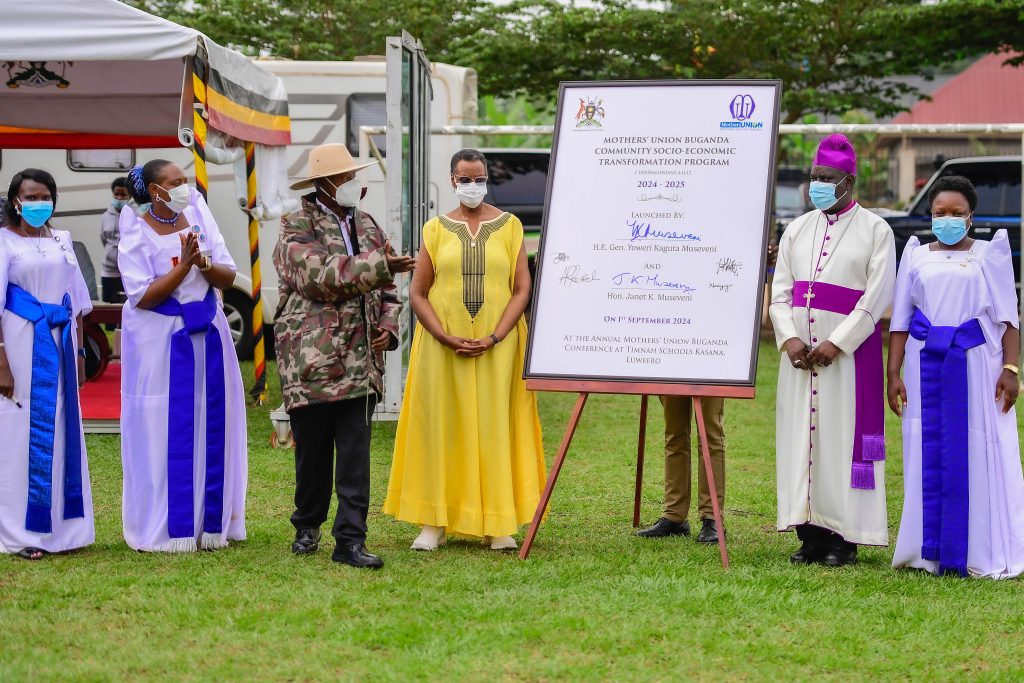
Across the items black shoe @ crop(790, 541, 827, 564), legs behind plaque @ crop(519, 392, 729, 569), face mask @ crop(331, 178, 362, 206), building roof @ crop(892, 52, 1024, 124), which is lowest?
black shoe @ crop(790, 541, 827, 564)

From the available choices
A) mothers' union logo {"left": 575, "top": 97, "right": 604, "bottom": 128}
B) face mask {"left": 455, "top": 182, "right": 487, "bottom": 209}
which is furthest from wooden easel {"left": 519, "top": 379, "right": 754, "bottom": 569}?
mothers' union logo {"left": 575, "top": 97, "right": 604, "bottom": 128}

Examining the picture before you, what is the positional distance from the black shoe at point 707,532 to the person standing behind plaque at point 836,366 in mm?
535

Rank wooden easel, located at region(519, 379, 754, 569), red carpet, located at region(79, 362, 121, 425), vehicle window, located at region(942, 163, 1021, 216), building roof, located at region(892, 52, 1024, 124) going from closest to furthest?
wooden easel, located at region(519, 379, 754, 569), red carpet, located at region(79, 362, 121, 425), vehicle window, located at region(942, 163, 1021, 216), building roof, located at region(892, 52, 1024, 124)

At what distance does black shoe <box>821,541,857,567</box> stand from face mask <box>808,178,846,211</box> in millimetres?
1479

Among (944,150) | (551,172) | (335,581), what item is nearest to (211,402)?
(335,581)

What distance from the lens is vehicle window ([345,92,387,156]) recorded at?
42.2 ft

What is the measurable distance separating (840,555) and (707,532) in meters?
0.70

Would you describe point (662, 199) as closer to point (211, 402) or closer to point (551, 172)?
point (551, 172)

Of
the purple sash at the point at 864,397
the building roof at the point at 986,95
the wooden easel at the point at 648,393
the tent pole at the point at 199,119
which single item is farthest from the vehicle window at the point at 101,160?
the building roof at the point at 986,95

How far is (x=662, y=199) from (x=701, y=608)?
1813 millimetres

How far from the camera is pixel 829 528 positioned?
18.4 feet

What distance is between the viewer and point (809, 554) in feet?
18.8
